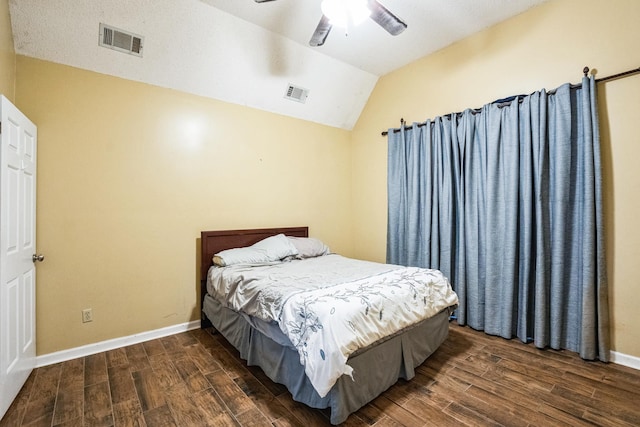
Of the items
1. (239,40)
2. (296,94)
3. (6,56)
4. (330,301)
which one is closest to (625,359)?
(330,301)

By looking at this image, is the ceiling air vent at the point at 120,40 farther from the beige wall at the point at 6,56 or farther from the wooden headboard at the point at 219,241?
the wooden headboard at the point at 219,241

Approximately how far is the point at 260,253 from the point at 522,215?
8.38ft

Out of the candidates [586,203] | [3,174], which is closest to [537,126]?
[586,203]

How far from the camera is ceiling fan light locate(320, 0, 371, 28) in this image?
1963 millimetres

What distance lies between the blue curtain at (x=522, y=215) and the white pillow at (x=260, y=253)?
5.27ft

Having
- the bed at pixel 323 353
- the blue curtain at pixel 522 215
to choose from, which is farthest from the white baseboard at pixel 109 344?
the blue curtain at pixel 522 215

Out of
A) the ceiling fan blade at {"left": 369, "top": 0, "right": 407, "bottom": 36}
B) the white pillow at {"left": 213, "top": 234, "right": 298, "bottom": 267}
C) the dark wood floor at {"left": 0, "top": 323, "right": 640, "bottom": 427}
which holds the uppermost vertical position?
the ceiling fan blade at {"left": 369, "top": 0, "right": 407, "bottom": 36}

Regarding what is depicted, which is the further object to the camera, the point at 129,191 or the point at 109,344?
the point at 129,191

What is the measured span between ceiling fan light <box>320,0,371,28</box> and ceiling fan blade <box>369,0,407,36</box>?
0.14 feet

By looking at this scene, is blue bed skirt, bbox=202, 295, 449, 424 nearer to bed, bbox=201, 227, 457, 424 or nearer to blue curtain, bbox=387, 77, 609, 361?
bed, bbox=201, 227, 457, 424

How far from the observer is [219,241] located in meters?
3.12

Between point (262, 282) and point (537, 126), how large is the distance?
108 inches

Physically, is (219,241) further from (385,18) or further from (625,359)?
(625,359)

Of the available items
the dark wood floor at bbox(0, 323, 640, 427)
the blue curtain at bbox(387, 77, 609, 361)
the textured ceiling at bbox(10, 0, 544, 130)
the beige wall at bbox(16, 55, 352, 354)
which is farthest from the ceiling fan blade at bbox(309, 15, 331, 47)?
the dark wood floor at bbox(0, 323, 640, 427)
